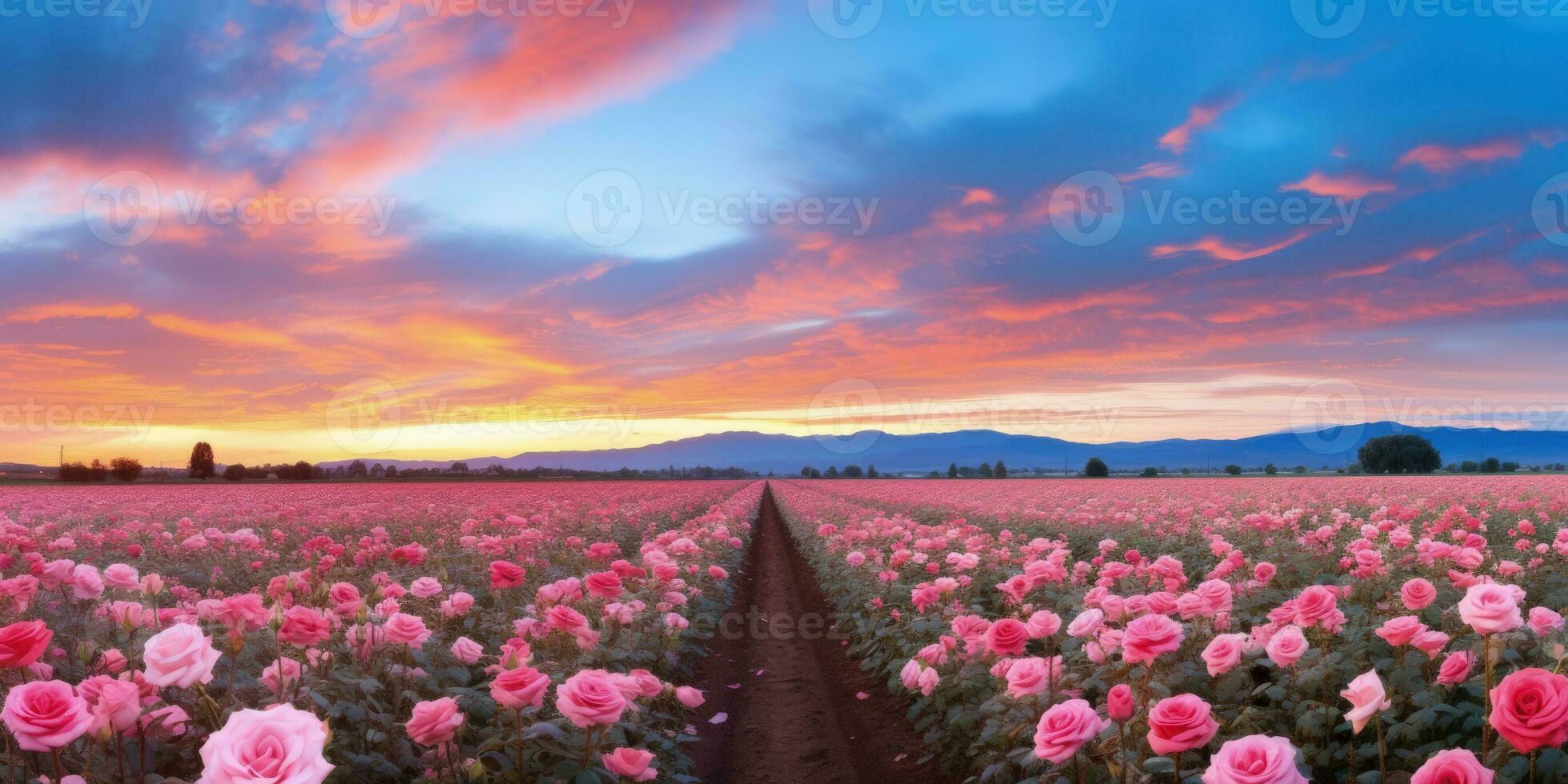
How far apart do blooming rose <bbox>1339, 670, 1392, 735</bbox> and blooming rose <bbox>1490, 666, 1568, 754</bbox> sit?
0.31m

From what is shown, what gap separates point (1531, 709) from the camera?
2275mm

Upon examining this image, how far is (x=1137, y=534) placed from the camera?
12.6 meters

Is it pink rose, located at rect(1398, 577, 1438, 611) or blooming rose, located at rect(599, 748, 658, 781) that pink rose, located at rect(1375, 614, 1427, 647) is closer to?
pink rose, located at rect(1398, 577, 1438, 611)

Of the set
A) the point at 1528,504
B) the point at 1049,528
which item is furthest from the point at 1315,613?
the point at 1528,504

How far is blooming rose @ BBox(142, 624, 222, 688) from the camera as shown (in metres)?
2.54

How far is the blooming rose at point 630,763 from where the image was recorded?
10.7 feet

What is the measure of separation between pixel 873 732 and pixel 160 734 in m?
6.14

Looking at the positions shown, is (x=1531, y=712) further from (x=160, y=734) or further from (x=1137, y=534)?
(x=1137, y=534)

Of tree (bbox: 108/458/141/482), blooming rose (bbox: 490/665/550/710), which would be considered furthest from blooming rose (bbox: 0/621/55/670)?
tree (bbox: 108/458/141/482)

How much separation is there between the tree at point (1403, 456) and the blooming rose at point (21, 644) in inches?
4410

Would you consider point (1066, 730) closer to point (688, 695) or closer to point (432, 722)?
point (688, 695)

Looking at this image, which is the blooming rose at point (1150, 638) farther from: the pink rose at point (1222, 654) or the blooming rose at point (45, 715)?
the blooming rose at point (45, 715)

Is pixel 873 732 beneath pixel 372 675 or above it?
beneath

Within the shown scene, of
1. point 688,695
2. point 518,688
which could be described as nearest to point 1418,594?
point 688,695
